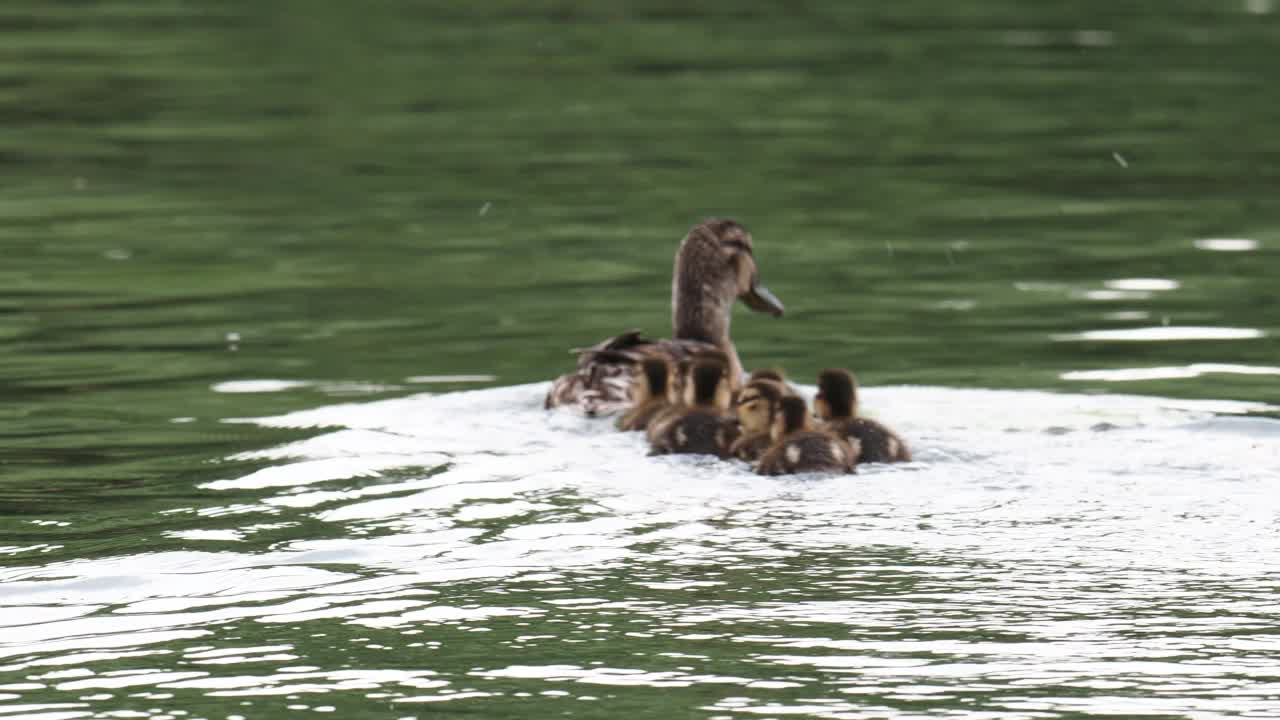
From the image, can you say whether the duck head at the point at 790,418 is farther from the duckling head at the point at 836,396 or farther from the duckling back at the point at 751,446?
the duckling head at the point at 836,396

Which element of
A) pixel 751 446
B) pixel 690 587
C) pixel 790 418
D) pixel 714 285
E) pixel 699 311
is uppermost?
pixel 714 285

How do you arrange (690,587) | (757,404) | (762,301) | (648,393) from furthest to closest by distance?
(762,301) → (648,393) → (757,404) → (690,587)

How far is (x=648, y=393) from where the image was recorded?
35.6 feet

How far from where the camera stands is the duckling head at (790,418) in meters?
9.73

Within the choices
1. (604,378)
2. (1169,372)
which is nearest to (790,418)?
(604,378)

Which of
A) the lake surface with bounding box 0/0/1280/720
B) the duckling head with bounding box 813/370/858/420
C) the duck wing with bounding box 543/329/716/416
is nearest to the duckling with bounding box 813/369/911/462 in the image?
the duckling head with bounding box 813/370/858/420

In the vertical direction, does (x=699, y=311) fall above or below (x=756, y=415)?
above

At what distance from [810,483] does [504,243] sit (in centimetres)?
737

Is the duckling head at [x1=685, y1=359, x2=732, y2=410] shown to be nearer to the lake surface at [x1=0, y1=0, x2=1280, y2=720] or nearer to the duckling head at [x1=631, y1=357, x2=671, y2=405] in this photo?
the duckling head at [x1=631, y1=357, x2=671, y2=405]

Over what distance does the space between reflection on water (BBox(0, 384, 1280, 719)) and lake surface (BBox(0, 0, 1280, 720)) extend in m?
0.02

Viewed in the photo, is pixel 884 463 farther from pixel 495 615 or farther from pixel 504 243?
pixel 504 243

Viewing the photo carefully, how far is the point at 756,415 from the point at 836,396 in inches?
12.3

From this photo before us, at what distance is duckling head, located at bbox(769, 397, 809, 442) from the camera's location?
9.73 meters

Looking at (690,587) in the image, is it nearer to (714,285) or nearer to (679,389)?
(679,389)
